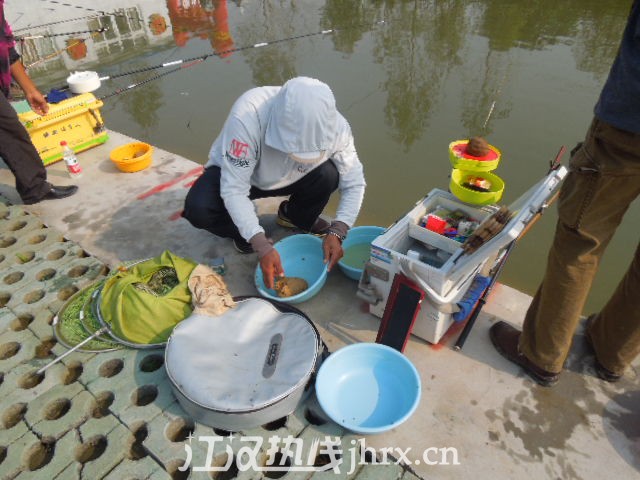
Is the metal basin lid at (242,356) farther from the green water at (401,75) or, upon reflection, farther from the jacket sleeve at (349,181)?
the green water at (401,75)

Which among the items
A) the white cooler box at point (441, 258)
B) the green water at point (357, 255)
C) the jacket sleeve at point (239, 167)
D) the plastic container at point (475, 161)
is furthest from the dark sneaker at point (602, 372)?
the jacket sleeve at point (239, 167)

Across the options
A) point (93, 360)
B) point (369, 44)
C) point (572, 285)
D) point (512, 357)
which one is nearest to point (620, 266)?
point (512, 357)

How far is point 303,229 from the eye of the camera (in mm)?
2885

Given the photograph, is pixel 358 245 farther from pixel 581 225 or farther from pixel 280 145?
pixel 581 225

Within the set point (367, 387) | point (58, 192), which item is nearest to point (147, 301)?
point (367, 387)

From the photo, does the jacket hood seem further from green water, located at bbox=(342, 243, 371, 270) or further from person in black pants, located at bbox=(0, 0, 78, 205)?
person in black pants, located at bbox=(0, 0, 78, 205)

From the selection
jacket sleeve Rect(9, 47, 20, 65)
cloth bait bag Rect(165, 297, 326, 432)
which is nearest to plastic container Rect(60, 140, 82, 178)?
jacket sleeve Rect(9, 47, 20, 65)

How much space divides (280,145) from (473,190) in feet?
3.36

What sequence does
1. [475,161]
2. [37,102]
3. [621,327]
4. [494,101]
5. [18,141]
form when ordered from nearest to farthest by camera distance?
[621,327], [475,161], [18,141], [37,102], [494,101]

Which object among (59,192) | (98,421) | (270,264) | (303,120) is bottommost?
(98,421)

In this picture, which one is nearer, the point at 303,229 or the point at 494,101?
the point at 303,229

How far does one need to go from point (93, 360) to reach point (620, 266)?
11.5 ft

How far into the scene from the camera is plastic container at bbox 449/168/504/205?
2.11 metres

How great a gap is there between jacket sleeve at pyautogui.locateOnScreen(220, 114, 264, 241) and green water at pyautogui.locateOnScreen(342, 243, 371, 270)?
67 cm
